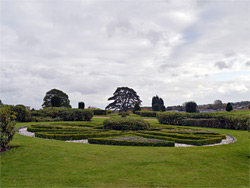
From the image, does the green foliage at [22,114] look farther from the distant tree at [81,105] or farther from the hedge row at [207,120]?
the hedge row at [207,120]

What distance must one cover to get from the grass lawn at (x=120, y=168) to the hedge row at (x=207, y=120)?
1123cm

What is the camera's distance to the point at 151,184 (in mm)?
5527

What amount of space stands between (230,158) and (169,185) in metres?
3.81

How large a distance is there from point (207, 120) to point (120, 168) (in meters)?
17.1

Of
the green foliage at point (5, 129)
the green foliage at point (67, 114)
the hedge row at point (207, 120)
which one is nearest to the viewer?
the green foliage at point (5, 129)

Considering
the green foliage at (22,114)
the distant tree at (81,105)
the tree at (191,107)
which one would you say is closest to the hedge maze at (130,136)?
the green foliage at (22,114)

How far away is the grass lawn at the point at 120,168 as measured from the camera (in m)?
5.64

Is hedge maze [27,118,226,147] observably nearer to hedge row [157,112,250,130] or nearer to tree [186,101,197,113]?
hedge row [157,112,250,130]

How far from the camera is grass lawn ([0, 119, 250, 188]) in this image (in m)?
5.64

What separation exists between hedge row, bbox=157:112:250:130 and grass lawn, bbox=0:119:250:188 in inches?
442

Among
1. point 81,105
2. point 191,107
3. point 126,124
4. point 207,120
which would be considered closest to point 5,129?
point 126,124

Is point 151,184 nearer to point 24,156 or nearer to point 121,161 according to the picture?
point 121,161

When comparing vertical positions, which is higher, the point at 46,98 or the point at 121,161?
the point at 46,98

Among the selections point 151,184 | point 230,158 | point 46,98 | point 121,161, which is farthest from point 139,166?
point 46,98
